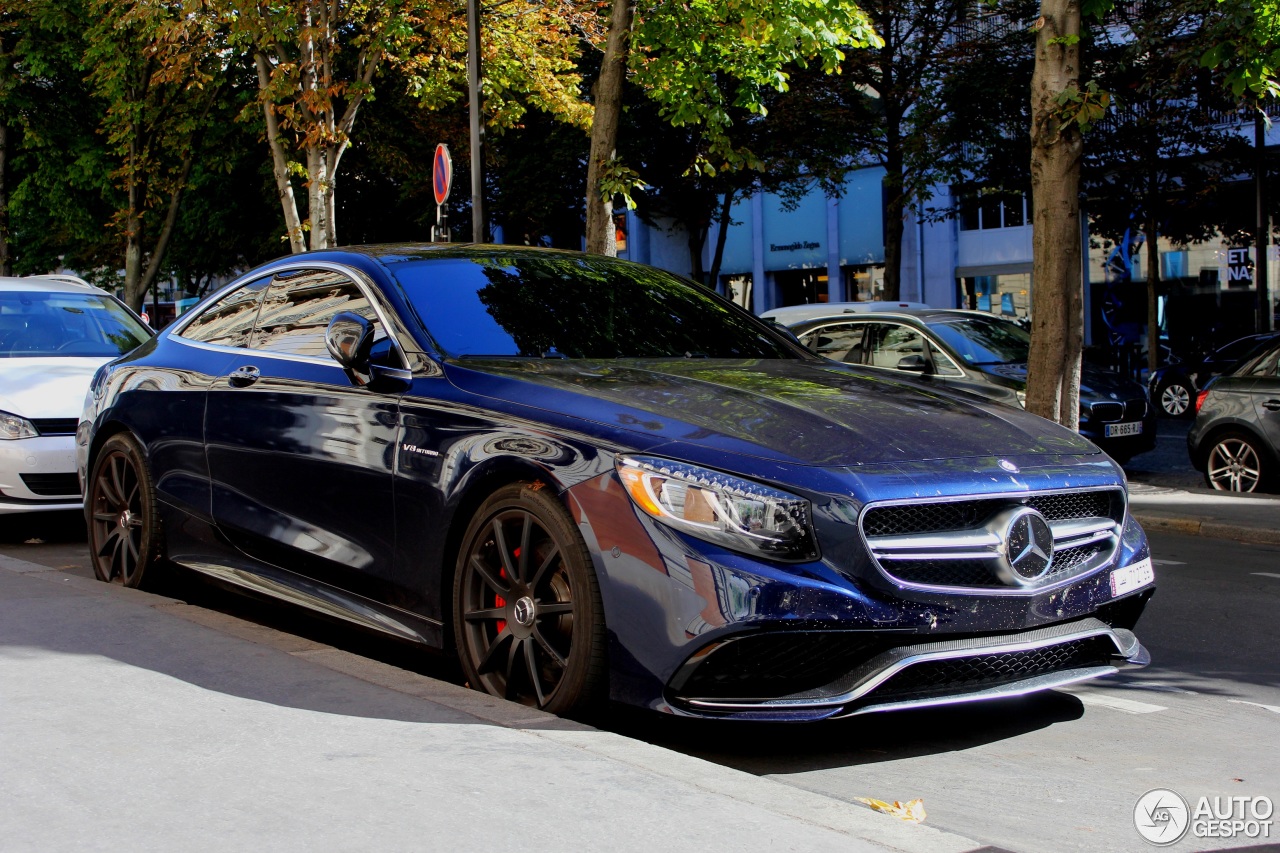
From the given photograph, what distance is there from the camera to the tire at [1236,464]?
12.2 metres

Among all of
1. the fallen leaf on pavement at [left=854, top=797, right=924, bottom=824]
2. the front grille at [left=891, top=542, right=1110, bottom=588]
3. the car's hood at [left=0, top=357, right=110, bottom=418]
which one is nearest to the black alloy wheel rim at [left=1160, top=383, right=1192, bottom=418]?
the car's hood at [left=0, top=357, right=110, bottom=418]

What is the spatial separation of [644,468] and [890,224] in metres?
23.5

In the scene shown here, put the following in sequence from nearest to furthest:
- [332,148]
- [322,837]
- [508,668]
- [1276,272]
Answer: [322,837] < [508,668] < [332,148] < [1276,272]

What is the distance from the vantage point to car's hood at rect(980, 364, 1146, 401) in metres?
14.2

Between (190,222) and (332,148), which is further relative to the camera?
(190,222)

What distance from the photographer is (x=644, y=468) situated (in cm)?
409

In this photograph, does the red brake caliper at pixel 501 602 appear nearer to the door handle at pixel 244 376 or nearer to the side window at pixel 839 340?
the door handle at pixel 244 376

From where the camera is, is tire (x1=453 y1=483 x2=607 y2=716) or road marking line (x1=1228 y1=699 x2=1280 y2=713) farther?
road marking line (x1=1228 y1=699 x2=1280 y2=713)

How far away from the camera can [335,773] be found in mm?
3598

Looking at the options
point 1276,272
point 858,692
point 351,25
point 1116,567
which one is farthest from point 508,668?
point 1276,272

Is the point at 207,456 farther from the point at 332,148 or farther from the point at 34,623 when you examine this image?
the point at 332,148

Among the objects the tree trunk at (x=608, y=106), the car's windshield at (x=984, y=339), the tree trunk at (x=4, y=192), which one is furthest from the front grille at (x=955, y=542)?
the tree trunk at (x=4, y=192)

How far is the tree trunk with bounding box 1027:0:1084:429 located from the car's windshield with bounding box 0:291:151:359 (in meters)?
7.20

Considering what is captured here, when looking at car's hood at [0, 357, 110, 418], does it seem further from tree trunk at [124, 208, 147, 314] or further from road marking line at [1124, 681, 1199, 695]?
tree trunk at [124, 208, 147, 314]
